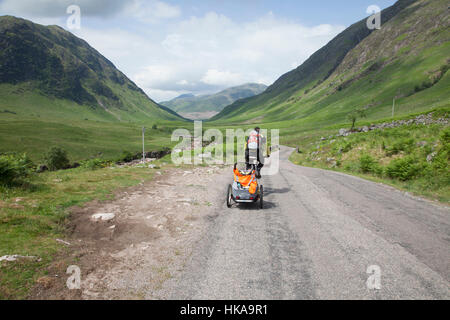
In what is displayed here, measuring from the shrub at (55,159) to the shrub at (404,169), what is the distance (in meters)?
69.9

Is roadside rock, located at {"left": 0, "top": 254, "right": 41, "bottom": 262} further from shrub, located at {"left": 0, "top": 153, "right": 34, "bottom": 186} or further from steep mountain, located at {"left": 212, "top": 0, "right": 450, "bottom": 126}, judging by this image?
steep mountain, located at {"left": 212, "top": 0, "right": 450, "bottom": 126}

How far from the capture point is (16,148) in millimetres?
80625

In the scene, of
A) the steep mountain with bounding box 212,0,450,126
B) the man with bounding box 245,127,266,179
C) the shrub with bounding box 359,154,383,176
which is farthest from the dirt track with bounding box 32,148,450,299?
the steep mountain with bounding box 212,0,450,126

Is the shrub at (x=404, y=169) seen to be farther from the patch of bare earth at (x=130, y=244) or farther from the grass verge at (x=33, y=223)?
the grass verge at (x=33, y=223)

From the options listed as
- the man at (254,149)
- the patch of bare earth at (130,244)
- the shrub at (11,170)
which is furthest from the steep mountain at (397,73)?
the shrub at (11,170)

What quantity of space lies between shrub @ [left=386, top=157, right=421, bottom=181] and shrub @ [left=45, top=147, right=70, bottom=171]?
69914mm

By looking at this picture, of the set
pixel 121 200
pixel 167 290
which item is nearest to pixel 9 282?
pixel 167 290

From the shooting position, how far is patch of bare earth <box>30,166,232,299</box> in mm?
4758

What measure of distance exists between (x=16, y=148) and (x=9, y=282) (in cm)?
9963

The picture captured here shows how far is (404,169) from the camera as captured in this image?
52.1ft

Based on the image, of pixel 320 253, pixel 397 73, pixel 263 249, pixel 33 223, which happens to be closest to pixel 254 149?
pixel 263 249

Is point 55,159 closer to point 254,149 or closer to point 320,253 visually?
point 254,149

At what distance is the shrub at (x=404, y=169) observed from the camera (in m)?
15.4
